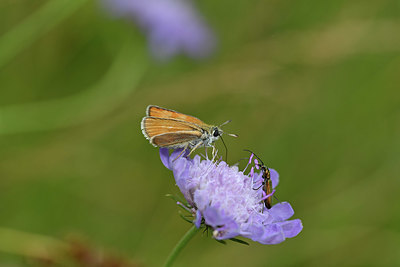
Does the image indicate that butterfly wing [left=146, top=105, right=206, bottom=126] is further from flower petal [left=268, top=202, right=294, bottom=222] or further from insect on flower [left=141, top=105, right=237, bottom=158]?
flower petal [left=268, top=202, right=294, bottom=222]

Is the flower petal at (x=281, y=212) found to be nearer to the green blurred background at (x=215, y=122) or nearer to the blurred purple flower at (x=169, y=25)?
the green blurred background at (x=215, y=122)

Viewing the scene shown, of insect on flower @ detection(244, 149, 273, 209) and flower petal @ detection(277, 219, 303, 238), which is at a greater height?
insect on flower @ detection(244, 149, 273, 209)

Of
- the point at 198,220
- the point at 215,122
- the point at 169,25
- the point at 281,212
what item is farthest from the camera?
the point at 169,25

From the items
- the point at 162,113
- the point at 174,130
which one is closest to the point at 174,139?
the point at 174,130

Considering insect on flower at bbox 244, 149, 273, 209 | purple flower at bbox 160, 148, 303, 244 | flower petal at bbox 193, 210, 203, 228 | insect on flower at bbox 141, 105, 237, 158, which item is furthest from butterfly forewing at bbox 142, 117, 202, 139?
flower petal at bbox 193, 210, 203, 228

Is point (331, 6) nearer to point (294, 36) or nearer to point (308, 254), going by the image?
point (294, 36)

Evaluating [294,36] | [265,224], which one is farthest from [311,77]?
[265,224]

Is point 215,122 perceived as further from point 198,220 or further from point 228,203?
point 198,220
